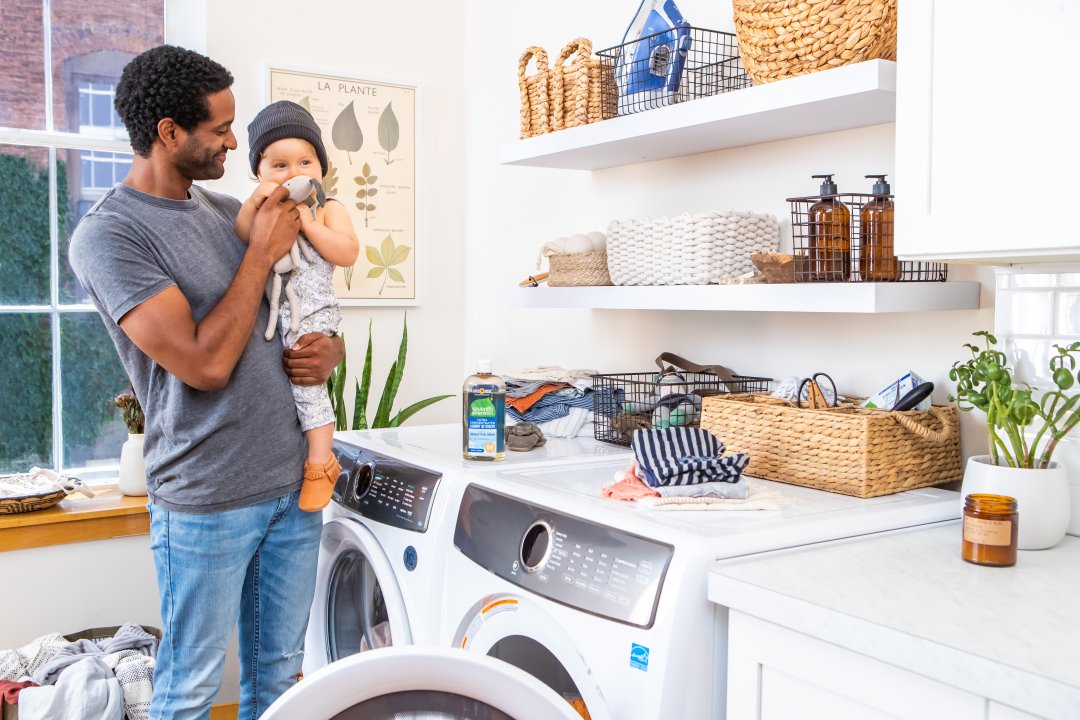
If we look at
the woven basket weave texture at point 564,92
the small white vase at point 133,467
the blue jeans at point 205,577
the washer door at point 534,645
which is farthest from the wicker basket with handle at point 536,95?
the small white vase at point 133,467

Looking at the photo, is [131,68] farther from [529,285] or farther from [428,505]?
[529,285]

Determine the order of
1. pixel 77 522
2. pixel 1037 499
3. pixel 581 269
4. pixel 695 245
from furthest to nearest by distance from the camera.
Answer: pixel 77 522
pixel 581 269
pixel 695 245
pixel 1037 499

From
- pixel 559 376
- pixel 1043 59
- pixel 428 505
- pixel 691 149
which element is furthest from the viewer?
pixel 559 376

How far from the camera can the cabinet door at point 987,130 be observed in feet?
4.40

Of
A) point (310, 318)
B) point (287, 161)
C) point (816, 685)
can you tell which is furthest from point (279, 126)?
point (816, 685)

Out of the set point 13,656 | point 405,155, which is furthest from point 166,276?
point 405,155

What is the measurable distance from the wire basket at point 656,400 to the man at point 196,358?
2.43 ft

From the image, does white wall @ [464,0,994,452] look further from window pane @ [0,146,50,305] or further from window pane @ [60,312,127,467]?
window pane @ [0,146,50,305]

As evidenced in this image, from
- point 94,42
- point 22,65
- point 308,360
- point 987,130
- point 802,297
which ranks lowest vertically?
point 308,360

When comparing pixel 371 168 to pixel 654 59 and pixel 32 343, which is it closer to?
pixel 32 343

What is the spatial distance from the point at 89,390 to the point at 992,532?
2765 millimetres

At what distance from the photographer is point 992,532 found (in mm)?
1396

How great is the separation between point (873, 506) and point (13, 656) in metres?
2.12

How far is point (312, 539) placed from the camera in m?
1.96
